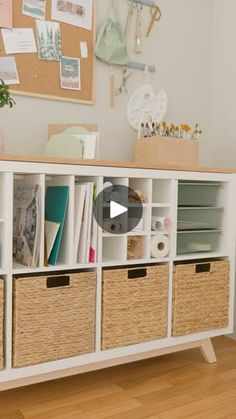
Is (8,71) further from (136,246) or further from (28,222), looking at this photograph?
(136,246)

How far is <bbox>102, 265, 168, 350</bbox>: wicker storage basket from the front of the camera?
5.27ft

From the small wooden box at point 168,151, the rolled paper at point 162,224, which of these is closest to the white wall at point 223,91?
the small wooden box at point 168,151

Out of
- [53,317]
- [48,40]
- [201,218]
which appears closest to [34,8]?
[48,40]

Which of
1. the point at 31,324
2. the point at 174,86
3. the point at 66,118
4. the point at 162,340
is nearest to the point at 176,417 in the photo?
the point at 162,340

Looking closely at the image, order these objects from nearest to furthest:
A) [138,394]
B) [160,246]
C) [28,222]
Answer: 1. [28,222]
2. [138,394]
3. [160,246]

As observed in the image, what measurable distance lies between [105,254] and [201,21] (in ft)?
4.39

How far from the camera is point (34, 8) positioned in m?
1.84

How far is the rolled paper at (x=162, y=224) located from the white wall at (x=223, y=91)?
69 cm

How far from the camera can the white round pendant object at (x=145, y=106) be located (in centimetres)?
212

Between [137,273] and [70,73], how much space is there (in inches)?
34.6

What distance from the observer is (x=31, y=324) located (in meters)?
1.45
